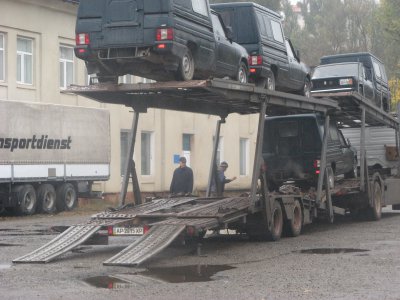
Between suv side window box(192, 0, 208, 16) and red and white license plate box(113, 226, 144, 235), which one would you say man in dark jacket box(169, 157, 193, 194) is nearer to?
suv side window box(192, 0, 208, 16)

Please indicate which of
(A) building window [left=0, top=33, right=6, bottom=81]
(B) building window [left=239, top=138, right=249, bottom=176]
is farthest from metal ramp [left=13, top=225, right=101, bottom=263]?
(B) building window [left=239, top=138, right=249, bottom=176]

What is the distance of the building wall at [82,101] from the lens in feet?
105

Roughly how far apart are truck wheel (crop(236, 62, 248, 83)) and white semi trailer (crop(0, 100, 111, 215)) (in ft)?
33.7

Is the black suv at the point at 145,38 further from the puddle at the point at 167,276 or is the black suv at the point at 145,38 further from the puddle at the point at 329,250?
the puddle at the point at 167,276

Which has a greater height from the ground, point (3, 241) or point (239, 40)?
point (239, 40)

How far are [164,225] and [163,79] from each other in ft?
10.1

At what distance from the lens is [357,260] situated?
47.3 ft

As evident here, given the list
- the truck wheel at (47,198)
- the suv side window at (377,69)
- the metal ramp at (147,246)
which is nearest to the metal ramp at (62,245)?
the metal ramp at (147,246)

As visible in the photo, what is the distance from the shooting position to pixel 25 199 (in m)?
27.8

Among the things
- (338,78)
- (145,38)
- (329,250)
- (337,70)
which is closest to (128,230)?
(145,38)

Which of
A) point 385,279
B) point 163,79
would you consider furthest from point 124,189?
point 385,279

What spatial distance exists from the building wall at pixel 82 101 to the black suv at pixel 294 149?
6.66 m

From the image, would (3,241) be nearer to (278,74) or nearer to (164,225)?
(164,225)

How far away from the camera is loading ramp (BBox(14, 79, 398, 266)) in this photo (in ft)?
47.5
